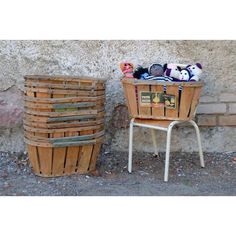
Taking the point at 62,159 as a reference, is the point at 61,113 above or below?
above

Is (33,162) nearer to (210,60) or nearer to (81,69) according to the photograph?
(81,69)

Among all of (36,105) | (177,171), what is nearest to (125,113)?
(177,171)

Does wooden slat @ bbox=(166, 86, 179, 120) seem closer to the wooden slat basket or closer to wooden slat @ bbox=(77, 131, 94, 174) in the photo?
the wooden slat basket

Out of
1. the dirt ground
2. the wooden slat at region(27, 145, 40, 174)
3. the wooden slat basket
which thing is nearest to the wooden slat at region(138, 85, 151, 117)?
the wooden slat basket

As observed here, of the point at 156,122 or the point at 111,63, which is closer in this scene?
the point at 156,122

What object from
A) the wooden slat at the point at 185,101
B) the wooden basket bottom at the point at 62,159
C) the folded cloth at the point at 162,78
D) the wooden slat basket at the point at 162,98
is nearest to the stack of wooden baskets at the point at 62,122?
the wooden basket bottom at the point at 62,159

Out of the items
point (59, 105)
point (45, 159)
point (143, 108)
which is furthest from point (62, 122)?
point (143, 108)

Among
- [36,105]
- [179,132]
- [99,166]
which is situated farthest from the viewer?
[179,132]

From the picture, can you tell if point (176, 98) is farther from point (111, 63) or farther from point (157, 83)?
point (111, 63)

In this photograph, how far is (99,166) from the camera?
451 cm

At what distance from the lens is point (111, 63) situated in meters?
4.64

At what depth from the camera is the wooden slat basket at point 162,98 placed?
396 centimetres

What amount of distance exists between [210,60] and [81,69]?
1.15m

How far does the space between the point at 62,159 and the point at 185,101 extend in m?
1.06
